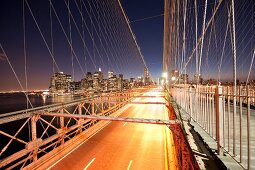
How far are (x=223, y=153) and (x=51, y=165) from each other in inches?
306

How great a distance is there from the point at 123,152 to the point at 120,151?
22 cm

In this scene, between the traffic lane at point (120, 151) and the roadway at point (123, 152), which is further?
the traffic lane at point (120, 151)

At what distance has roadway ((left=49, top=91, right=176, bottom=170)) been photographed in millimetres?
9125

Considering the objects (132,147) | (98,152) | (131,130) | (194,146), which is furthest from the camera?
(131,130)

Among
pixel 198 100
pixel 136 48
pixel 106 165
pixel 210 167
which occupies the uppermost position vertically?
pixel 136 48

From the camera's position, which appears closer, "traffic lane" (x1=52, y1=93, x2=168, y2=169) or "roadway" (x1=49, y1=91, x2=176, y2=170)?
"roadway" (x1=49, y1=91, x2=176, y2=170)

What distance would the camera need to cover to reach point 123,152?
35.5ft

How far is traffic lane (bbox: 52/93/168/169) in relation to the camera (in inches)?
363

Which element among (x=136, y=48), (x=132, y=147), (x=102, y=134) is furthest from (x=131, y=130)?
(x=136, y=48)

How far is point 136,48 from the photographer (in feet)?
278

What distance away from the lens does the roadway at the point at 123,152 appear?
9.12 meters

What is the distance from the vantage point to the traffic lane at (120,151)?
30.3 feet

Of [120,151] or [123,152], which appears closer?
[123,152]

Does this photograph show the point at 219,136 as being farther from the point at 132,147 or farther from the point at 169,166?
the point at 132,147
